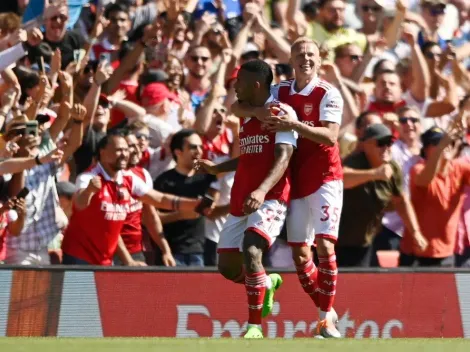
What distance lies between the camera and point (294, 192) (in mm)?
8875

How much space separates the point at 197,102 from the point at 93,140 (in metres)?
1.74

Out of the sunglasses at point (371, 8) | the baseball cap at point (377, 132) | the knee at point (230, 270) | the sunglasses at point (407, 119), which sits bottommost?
the knee at point (230, 270)

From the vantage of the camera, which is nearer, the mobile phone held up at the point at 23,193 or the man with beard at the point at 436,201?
the mobile phone held up at the point at 23,193

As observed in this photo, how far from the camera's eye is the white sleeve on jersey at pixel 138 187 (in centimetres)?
1047

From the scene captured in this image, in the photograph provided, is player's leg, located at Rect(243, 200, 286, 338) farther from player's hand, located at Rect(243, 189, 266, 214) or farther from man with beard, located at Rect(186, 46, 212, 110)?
man with beard, located at Rect(186, 46, 212, 110)

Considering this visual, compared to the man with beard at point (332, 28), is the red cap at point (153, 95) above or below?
below

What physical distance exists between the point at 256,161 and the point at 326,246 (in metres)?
0.82

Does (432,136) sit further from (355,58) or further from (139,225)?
(139,225)

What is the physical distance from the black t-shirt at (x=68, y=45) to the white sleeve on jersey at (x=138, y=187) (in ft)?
6.99

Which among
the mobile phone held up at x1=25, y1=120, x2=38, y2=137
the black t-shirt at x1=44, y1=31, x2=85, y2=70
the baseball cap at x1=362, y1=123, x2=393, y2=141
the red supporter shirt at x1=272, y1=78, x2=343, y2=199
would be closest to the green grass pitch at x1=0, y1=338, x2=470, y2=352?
the red supporter shirt at x1=272, y1=78, x2=343, y2=199

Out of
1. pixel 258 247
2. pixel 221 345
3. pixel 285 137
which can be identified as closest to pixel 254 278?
pixel 258 247

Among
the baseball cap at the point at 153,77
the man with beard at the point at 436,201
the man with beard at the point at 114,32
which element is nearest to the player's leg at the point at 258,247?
the man with beard at the point at 436,201

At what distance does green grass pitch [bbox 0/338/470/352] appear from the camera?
22.5ft

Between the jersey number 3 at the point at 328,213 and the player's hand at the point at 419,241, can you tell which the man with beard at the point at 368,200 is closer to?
the player's hand at the point at 419,241
